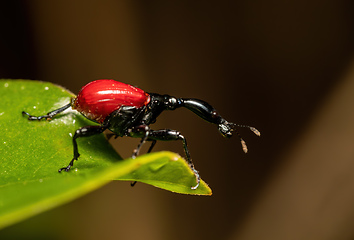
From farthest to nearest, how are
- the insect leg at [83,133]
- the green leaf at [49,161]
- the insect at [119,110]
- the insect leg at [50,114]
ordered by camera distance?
the insect at [119,110]
the insect leg at [50,114]
the insect leg at [83,133]
the green leaf at [49,161]

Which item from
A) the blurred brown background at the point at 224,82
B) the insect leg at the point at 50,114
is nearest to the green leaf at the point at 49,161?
the insect leg at the point at 50,114

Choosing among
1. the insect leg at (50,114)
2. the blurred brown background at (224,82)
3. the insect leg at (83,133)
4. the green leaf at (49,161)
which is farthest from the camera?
the blurred brown background at (224,82)

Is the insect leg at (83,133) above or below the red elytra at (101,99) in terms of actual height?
below

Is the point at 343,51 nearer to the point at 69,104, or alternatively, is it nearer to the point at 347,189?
the point at 347,189

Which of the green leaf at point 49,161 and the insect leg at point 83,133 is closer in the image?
the green leaf at point 49,161

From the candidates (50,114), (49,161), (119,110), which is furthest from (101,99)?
(49,161)

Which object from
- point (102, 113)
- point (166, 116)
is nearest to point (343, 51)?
point (166, 116)

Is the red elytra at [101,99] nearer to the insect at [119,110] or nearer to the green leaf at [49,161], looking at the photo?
the insect at [119,110]
